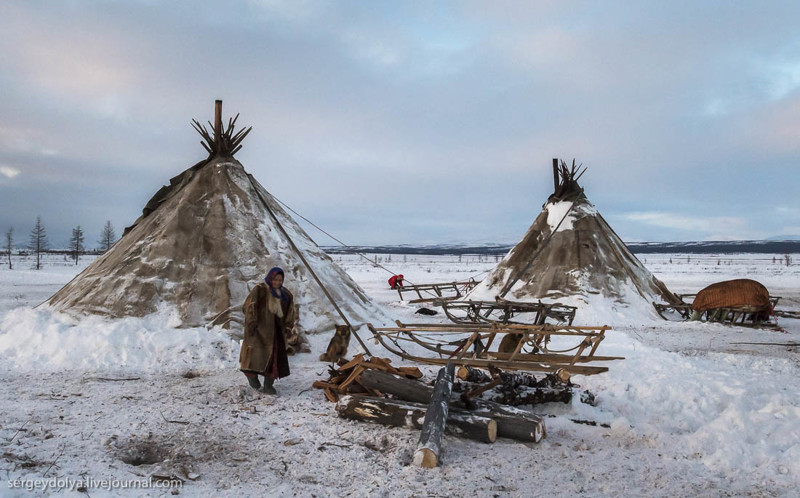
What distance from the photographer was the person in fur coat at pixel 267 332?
573 centimetres

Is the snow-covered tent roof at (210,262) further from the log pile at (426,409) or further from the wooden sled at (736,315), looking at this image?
the wooden sled at (736,315)

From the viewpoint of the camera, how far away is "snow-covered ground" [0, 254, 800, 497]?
3566mm

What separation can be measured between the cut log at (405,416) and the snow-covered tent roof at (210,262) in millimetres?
3746

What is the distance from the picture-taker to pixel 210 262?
8898 millimetres

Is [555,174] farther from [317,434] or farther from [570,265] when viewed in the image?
[317,434]

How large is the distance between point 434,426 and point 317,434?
1.19 meters

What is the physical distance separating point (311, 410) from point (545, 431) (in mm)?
2471

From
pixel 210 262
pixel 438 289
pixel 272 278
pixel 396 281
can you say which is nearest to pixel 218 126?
pixel 210 262

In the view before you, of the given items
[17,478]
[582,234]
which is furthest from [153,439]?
[582,234]

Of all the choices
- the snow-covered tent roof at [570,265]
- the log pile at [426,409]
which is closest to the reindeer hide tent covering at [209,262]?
the log pile at [426,409]

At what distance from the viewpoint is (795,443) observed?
13.6 feet

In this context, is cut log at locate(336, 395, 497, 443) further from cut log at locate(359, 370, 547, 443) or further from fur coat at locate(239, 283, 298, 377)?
fur coat at locate(239, 283, 298, 377)

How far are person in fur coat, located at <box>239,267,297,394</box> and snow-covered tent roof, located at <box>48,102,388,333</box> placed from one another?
245 cm

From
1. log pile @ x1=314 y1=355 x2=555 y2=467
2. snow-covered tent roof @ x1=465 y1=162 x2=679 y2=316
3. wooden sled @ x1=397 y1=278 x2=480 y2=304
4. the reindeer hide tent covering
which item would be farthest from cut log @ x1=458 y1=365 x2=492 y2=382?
snow-covered tent roof @ x1=465 y1=162 x2=679 y2=316
